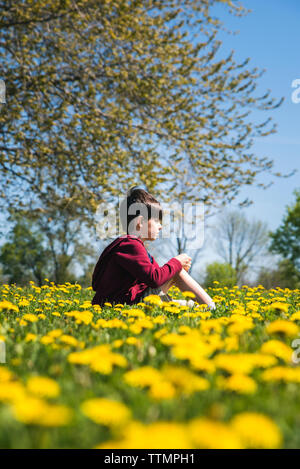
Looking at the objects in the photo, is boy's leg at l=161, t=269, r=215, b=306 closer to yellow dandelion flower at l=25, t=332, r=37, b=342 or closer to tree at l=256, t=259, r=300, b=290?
yellow dandelion flower at l=25, t=332, r=37, b=342

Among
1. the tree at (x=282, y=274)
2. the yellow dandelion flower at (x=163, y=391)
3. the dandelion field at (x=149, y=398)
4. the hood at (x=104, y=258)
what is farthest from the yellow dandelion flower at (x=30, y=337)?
the tree at (x=282, y=274)

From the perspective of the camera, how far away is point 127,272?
412 centimetres

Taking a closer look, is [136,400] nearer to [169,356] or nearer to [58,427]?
[58,427]

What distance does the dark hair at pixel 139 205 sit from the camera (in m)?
4.15

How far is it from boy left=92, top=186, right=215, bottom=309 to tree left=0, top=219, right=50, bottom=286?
23566 mm

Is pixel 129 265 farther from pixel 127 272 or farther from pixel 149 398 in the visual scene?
pixel 149 398

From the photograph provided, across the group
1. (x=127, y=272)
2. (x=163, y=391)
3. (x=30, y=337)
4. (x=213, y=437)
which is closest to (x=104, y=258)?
(x=127, y=272)

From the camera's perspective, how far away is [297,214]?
1213 inches

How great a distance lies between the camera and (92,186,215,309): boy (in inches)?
153

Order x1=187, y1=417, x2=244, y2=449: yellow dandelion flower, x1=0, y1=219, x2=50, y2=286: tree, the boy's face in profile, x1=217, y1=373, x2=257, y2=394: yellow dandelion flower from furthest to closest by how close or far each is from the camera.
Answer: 1. x1=0, y1=219, x2=50, y2=286: tree
2. the boy's face in profile
3. x1=217, y1=373, x2=257, y2=394: yellow dandelion flower
4. x1=187, y1=417, x2=244, y2=449: yellow dandelion flower

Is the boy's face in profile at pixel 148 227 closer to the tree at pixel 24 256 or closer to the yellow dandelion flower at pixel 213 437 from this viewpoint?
the yellow dandelion flower at pixel 213 437

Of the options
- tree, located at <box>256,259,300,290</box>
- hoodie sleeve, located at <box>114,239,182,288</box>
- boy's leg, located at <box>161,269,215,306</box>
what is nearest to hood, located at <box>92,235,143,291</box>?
hoodie sleeve, located at <box>114,239,182,288</box>
